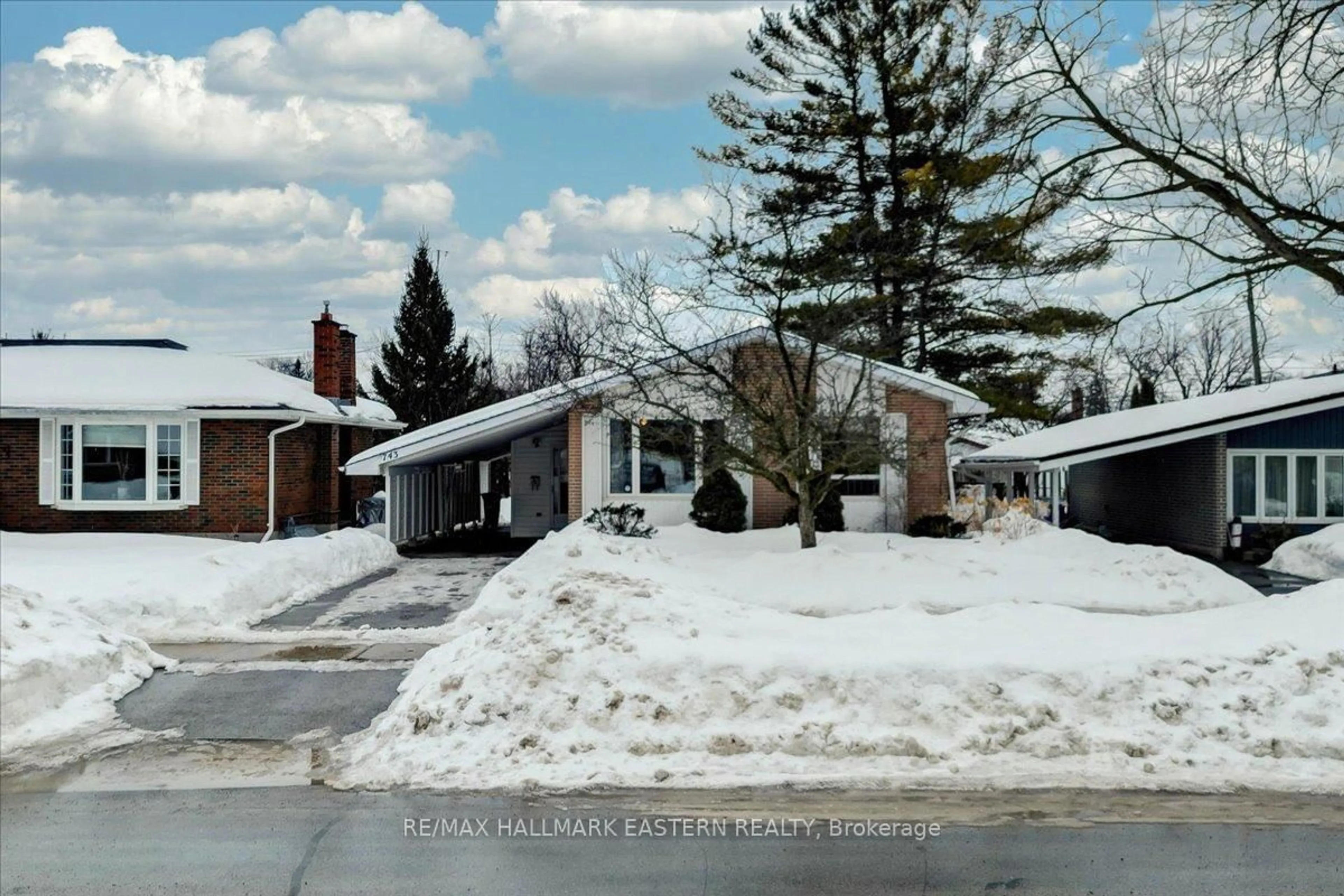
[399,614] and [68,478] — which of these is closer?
[399,614]

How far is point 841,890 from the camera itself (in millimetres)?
5293

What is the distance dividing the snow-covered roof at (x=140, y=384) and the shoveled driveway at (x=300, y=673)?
22.5 feet

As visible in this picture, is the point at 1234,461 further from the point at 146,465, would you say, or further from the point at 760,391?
the point at 146,465

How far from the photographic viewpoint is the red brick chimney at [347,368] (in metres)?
26.0

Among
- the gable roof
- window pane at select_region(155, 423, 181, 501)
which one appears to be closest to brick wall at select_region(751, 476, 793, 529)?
the gable roof

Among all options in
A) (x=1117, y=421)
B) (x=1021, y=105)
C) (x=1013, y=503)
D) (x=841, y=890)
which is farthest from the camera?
(x=1117, y=421)

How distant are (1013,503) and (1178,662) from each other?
54.3 feet

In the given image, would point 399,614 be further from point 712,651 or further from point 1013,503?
point 1013,503

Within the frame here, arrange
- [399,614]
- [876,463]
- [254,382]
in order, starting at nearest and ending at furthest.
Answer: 1. [399,614]
2. [876,463]
3. [254,382]

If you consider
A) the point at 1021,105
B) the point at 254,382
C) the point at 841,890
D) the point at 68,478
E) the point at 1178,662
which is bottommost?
the point at 841,890

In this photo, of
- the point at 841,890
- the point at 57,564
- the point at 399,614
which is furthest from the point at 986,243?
the point at 57,564

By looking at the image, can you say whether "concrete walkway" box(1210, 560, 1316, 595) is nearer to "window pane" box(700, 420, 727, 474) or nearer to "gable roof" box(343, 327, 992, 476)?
"gable roof" box(343, 327, 992, 476)

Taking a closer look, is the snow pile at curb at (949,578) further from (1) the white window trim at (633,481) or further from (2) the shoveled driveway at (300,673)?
(1) the white window trim at (633,481)

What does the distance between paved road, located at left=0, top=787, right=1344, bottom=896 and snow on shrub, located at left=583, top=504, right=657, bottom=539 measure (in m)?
11.0
